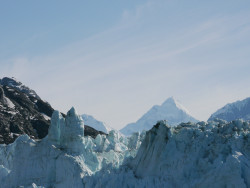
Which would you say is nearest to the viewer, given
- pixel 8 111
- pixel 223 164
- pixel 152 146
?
pixel 223 164

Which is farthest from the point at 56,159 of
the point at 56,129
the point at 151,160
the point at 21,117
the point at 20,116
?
the point at 20,116

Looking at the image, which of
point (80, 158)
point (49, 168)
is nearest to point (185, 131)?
point (80, 158)

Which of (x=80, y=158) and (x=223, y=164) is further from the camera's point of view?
(x=80, y=158)

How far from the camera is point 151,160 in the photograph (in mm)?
50312

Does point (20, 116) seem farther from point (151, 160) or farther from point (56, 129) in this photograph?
point (151, 160)

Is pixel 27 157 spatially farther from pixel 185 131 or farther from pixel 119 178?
pixel 185 131

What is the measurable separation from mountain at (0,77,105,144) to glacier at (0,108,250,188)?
69.2m

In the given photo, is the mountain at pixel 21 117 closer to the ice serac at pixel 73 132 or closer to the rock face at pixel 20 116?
the rock face at pixel 20 116

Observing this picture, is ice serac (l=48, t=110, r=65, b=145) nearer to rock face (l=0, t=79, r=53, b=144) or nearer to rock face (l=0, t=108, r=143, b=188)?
rock face (l=0, t=108, r=143, b=188)

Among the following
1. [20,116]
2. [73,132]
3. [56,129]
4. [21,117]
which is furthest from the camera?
[20,116]

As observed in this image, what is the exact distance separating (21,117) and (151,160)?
109211 millimetres

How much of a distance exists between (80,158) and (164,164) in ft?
46.5

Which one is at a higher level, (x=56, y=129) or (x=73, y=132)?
(x=56, y=129)

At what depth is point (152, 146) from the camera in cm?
5138
